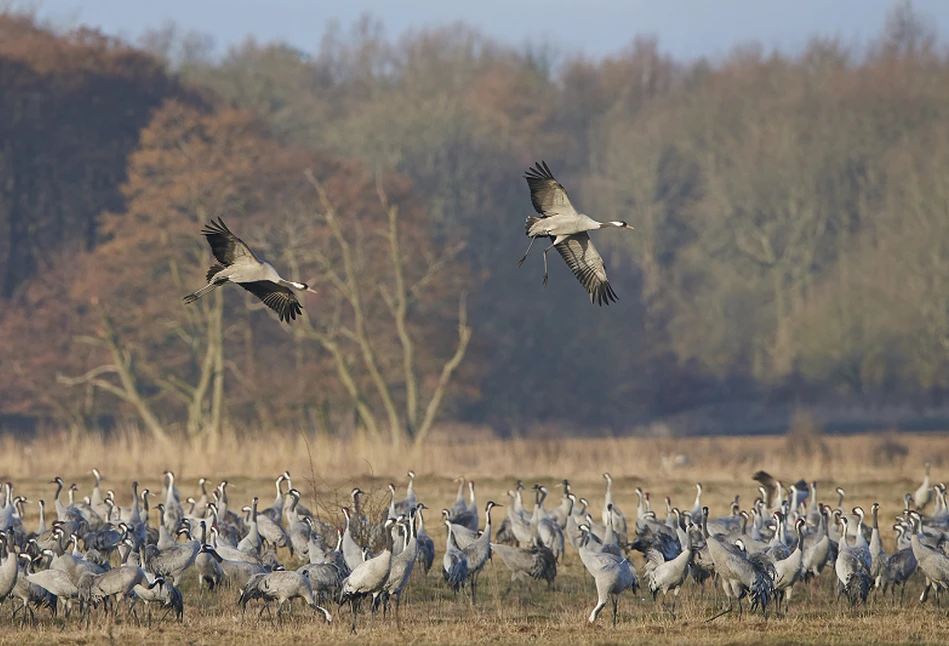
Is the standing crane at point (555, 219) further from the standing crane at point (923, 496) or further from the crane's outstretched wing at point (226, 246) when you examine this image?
the standing crane at point (923, 496)

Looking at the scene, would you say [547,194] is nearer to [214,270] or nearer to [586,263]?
[586,263]

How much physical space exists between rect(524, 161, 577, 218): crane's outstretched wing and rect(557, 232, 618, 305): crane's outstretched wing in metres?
0.57

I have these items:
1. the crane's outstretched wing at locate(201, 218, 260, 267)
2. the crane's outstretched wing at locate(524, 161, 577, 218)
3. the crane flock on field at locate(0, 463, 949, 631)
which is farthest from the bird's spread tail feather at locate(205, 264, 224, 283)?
the crane's outstretched wing at locate(524, 161, 577, 218)

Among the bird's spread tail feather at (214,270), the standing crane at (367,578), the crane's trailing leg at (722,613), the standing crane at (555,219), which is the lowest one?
the crane's trailing leg at (722,613)

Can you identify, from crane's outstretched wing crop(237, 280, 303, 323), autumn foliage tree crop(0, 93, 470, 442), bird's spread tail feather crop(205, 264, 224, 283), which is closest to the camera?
bird's spread tail feather crop(205, 264, 224, 283)

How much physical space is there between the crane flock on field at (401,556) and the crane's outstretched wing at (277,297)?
1.81 meters

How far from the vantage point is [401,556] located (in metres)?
12.2

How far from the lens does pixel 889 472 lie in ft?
80.9

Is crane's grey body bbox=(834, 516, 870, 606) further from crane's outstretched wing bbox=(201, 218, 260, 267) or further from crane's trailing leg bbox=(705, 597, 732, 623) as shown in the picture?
crane's outstretched wing bbox=(201, 218, 260, 267)

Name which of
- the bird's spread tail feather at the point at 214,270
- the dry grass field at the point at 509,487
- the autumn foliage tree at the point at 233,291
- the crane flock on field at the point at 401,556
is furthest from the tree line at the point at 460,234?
Result: the bird's spread tail feather at the point at 214,270

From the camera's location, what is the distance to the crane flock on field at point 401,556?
12031mm

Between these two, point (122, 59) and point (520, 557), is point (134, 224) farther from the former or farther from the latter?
point (520, 557)

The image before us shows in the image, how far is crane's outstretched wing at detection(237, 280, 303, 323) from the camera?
44.7 ft

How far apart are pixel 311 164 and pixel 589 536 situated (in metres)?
22.8
